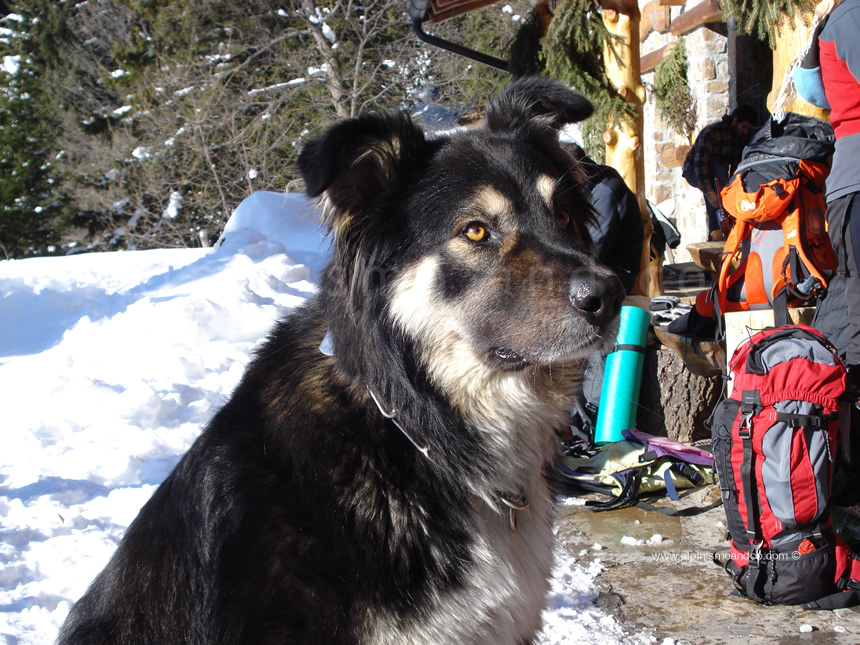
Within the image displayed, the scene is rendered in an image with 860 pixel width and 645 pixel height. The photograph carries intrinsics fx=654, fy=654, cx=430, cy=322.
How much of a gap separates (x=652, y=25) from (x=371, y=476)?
12855 mm

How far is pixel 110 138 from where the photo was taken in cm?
1998

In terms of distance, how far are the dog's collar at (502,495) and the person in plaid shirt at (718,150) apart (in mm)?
5802

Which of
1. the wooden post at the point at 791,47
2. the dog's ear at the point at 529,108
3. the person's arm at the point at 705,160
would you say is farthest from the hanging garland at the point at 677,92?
the dog's ear at the point at 529,108

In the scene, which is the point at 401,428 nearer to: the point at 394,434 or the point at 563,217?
the point at 394,434

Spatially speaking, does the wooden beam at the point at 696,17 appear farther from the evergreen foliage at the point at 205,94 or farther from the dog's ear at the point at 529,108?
the dog's ear at the point at 529,108

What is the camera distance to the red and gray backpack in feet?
9.48

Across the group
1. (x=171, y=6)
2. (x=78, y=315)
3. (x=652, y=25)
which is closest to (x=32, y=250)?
(x=171, y=6)

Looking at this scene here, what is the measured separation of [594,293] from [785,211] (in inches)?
98.6

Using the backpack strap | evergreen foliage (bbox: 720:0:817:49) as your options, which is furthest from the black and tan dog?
evergreen foliage (bbox: 720:0:817:49)

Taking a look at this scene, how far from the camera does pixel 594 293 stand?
79.4 inches

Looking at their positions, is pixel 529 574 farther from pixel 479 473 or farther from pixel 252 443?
pixel 252 443

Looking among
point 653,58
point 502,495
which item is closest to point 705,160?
point 653,58

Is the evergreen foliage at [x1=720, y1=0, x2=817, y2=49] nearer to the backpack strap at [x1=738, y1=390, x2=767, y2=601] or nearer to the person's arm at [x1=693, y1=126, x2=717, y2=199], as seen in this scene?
the person's arm at [x1=693, y1=126, x2=717, y2=199]

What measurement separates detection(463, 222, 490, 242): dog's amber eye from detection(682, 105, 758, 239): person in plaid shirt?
5.60 meters
